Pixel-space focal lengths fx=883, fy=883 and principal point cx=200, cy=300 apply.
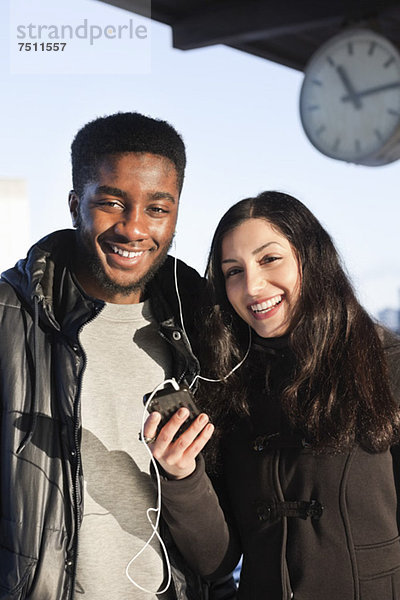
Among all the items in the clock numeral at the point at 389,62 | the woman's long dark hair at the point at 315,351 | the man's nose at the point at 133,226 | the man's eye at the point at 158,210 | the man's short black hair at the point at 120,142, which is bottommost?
the woman's long dark hair at the point at 315,351

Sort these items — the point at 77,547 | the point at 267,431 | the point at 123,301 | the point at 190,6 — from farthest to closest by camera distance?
the point at 190,6 → the point at 123,301 → the point at 267,431 → the point at 77,547

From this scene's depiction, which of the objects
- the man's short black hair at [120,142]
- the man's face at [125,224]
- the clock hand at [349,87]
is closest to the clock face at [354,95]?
the clock hand at [349,87]

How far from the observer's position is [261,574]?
1.47 meters

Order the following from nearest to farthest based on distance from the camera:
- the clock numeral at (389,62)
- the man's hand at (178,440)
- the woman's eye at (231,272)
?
1. the man's hand at (178,440)
2. the woman's eye at (231,272)
3. the clock numeral at (389,62)

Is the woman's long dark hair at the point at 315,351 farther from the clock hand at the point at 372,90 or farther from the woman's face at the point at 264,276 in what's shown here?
the clock hand at the point at 372,90

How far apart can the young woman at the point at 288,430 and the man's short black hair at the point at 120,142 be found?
0.21 meters

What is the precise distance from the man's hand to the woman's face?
20 cm

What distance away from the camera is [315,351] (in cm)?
148

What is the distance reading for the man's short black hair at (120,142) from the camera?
1628mm

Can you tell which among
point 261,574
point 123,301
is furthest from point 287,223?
point 261,574

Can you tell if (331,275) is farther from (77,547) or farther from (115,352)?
(77,547)

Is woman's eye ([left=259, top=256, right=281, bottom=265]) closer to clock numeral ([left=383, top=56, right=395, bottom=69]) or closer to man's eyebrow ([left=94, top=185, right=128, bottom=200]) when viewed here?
man's eyebrow ([left=94, top=185, right=128, bottom=200])

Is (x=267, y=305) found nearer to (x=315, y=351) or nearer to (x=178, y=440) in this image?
(x=315, y=351)

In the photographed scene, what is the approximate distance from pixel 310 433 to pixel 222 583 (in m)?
0.37
